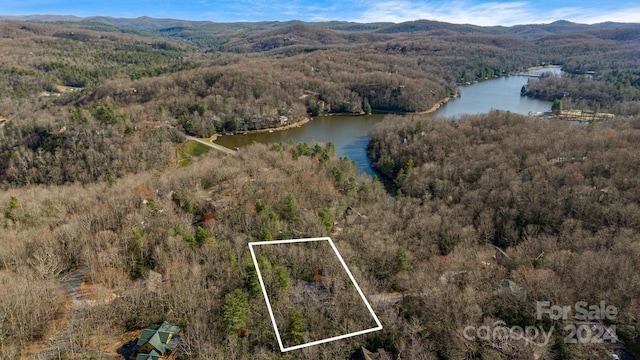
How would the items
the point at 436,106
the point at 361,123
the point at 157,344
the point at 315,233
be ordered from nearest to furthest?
the point at 157,344 < the point at 315,233 < the point at 361,123 < the point at 436,106

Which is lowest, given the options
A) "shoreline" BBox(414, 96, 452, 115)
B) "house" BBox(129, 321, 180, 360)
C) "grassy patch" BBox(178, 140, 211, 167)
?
"grassy patch" BBox(178, 140, 211, 167)

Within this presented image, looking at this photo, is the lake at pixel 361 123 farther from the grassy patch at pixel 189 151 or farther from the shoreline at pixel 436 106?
the grassy patch at pixel 189 151

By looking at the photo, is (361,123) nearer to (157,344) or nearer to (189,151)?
(189,151)

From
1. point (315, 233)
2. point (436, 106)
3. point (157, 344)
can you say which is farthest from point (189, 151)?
point (436, 106)

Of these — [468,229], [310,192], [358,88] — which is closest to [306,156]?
[310,192]

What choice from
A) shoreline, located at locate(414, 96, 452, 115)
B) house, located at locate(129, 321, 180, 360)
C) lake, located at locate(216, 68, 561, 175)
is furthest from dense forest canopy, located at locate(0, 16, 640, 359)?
shoreline, located at locate(414, 96, 452, 115)

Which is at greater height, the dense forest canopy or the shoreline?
the shoreline

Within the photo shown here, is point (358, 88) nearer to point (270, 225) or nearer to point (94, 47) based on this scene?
point (270, 225)

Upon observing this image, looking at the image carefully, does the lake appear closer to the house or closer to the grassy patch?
the grassy patch
